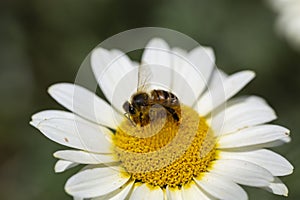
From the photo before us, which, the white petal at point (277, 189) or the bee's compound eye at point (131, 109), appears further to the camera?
the bee's compound eye at point (131, 109)

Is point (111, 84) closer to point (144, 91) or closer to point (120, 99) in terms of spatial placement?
point (120, 99)

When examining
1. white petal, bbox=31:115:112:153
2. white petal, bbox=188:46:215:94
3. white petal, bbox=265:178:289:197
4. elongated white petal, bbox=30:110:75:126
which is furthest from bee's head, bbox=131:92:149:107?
white petal, bbox=265:178:289:197

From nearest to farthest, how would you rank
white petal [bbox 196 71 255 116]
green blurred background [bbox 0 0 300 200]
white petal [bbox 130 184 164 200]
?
1. white petal [bbox 130 184 164 200]
2. white petal [bbox 196 71 255 116]
3. green blurred background [bbox 0 0 300 200]

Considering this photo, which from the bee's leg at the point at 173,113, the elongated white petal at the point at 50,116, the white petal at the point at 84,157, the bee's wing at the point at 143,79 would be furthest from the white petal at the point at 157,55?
the white petal at the point at 84,157

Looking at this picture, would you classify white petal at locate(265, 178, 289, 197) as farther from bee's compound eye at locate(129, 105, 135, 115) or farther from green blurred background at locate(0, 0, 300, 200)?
green blurred background at locate(0, 0, 300, 200)

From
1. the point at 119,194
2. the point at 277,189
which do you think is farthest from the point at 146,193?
the point at 277,189

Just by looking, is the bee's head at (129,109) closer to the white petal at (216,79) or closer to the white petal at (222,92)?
the white petal at (222,92)
